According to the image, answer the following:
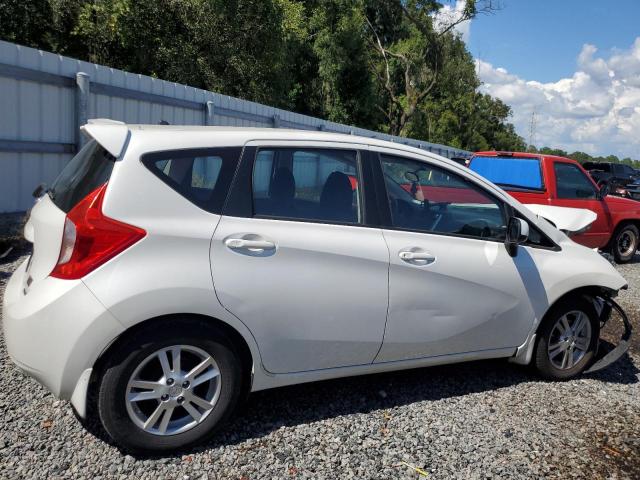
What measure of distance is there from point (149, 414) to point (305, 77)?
29511 mm

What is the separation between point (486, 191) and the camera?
3.89m

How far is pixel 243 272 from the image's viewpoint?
2.96 m

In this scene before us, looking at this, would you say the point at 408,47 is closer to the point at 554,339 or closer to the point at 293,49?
the point at 293,49

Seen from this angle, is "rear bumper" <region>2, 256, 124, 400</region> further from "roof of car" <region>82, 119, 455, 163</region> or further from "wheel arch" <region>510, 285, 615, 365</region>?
"wheel arch" <region>510, 285, 615, 365</region>

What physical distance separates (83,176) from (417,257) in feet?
6.49

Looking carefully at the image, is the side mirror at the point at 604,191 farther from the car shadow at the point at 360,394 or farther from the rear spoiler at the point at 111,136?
the rear spoiler at the point at 111,136

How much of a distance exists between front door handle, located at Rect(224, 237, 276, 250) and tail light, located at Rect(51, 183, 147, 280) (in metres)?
0.45

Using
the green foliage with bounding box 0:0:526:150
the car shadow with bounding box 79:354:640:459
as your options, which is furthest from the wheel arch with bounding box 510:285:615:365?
the green foliage with bounding box 0:0:526:150

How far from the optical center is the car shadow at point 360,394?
130 inches

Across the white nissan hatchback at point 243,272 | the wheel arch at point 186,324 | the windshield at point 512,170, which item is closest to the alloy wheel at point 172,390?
the white nissan hatchback at point 243,272

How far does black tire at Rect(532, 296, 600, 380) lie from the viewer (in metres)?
4.11

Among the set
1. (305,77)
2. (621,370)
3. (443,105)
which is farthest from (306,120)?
(443,105)

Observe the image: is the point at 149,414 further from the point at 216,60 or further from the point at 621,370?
the point at 216,60

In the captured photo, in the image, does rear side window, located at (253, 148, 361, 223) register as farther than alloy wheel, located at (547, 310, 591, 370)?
No
